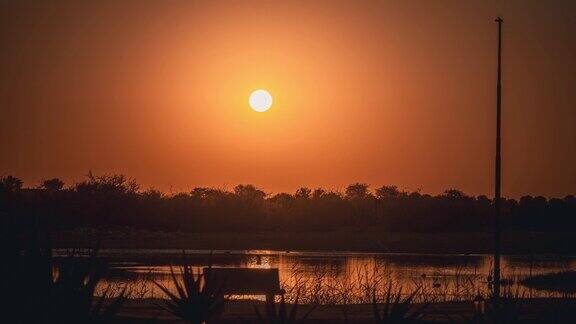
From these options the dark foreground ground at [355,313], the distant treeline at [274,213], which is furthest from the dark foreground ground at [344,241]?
the dark foreground ground at [355,313]

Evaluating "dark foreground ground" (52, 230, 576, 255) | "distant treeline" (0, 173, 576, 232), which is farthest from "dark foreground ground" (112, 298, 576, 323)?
"distant treeline" (0, 173, 576, 232)

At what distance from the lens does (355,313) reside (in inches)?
876

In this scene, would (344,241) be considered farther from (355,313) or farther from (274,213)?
(355,313)

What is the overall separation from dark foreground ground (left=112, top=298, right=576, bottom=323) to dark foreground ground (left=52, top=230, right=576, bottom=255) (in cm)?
4100

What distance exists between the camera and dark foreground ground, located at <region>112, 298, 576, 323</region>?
18953 millimetres

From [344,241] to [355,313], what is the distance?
183 ft

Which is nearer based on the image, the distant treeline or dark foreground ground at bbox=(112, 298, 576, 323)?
dark foreground ground at bbox=(112, 298, 576, 323)

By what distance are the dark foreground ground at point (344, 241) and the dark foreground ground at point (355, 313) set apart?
41.0m

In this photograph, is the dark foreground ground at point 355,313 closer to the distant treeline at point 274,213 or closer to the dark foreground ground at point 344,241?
the dark foreground ground at point 344,241

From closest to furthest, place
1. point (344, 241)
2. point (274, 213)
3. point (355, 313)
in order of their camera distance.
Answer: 1. point (355, 313)
2. point (344, 241)
3. point (274, 213)

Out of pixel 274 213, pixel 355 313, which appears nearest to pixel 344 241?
pixel 274 213

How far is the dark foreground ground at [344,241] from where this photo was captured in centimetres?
6994

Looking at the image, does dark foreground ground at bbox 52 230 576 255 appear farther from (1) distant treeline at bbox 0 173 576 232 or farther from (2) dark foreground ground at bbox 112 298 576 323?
(2) dark foreground ground at bbox 112 298 576 323

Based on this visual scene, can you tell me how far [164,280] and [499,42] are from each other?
15.6m
